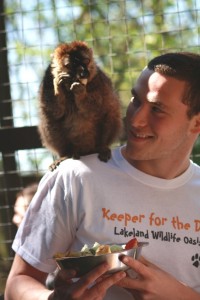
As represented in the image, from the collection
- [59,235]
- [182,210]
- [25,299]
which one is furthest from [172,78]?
[25,299]

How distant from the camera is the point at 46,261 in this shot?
2.41 metres

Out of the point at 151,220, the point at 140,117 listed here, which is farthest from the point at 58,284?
the point at 140,117

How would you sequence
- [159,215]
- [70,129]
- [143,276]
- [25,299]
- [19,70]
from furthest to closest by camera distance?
[19,70] < [70,129] < [159,215] < [25,299] < [143,276]

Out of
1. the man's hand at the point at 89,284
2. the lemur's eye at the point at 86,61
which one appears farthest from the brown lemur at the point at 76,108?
the man's hand at the point at 89,284

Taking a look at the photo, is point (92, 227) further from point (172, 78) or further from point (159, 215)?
point (172, 78)

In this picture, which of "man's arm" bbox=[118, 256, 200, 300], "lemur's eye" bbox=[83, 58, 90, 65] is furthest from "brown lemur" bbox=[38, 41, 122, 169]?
"man's arm" bbox=[118, 256, 200, 300]

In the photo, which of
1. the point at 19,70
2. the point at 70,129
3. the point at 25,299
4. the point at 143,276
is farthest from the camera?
the point at 19,70

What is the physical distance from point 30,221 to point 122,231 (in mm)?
318

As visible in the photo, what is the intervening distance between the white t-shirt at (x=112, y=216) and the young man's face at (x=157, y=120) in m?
0.11

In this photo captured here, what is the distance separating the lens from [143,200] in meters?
2.51

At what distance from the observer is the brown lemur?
11.5 ft

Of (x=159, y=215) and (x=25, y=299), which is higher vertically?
(x=159, y=215)

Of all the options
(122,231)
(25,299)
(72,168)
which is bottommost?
(25,299)

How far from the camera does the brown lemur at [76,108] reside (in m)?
3.50
